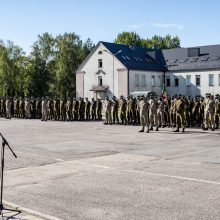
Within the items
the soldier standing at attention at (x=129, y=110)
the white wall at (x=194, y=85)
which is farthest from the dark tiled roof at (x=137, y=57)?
the soldier standing at attention at (x=129, y=110)

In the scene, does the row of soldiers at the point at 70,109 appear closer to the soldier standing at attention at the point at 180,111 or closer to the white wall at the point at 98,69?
the soldier standing at attention at the point at 180,111

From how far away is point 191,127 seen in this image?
2484 cm

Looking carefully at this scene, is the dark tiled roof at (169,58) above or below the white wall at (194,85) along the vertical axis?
above

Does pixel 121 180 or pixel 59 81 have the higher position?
pixel 59 81

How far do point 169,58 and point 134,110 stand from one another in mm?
40369

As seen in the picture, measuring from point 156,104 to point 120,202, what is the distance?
1595 cm

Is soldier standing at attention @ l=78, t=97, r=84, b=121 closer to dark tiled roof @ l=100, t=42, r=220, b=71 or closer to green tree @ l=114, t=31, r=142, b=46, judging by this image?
dark tiled roof @ l=100, t=42, r=220, b=71

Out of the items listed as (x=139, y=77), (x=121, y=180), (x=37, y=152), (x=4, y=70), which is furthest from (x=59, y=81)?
(x=121, y=180)

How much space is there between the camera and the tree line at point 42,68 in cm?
7769

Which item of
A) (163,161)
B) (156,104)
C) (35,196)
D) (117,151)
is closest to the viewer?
(35,196)

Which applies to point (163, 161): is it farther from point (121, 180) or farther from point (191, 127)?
point (191, 127)

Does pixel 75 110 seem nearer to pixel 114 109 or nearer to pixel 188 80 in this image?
pixel 114 109

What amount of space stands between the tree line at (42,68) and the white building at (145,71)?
510 inches

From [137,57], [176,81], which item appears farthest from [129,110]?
[176,81]
